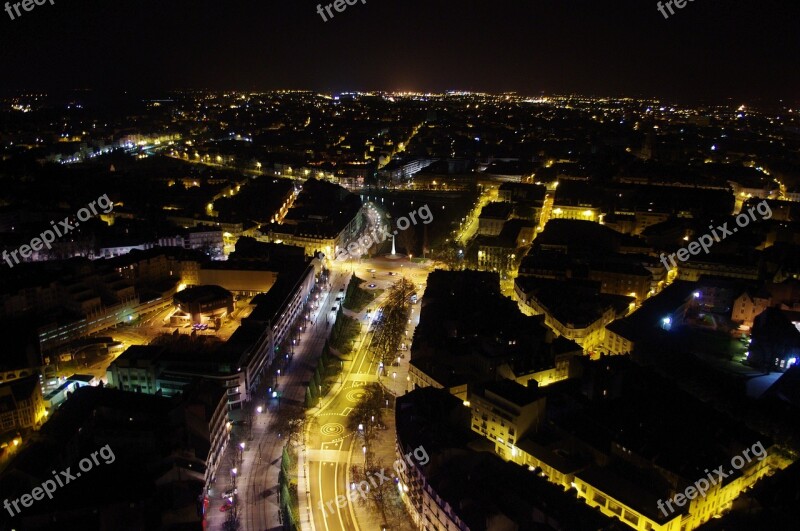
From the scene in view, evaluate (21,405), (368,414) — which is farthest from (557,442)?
(21,405)

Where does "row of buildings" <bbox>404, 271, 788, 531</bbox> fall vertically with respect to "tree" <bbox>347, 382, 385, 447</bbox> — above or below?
above

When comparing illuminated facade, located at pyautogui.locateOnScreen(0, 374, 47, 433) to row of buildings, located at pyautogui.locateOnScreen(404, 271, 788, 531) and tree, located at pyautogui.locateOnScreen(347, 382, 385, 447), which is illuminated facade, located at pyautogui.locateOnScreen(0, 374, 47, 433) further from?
row of buildings, located at pyautogui.locateOnScreen(404, 271, 788, 531)

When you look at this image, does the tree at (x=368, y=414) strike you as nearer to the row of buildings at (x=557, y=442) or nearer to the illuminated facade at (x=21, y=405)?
the row of buildings at (x=557, y=442)

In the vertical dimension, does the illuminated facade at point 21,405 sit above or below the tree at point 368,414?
above

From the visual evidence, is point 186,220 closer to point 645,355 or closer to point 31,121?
point 645,355

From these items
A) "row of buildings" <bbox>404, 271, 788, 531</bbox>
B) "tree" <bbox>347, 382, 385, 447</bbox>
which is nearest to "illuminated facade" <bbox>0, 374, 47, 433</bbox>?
"tree" <bbox>347, 382, 385, 447</bbox>

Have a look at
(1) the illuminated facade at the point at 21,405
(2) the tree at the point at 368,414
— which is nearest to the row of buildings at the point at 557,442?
(2) the tree at the point at 368,414

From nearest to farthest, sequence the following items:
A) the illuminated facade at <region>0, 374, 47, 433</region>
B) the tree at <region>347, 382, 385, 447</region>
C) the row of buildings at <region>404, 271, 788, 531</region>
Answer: the row of buildings at <region>404, 271, 788, 531</region> < the illuminated facade at <region>0, 374, 47, 433</region> < the tree at <region>347, 382, 385, 447</region>

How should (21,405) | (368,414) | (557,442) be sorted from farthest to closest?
(368,414) < (21,405) < (557,442)

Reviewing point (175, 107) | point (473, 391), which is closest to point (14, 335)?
point (473, 391)

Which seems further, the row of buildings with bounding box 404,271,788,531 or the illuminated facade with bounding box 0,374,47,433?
the illuminated facade with bounding box 0,374,47,433

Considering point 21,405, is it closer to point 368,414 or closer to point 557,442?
point 368,414
